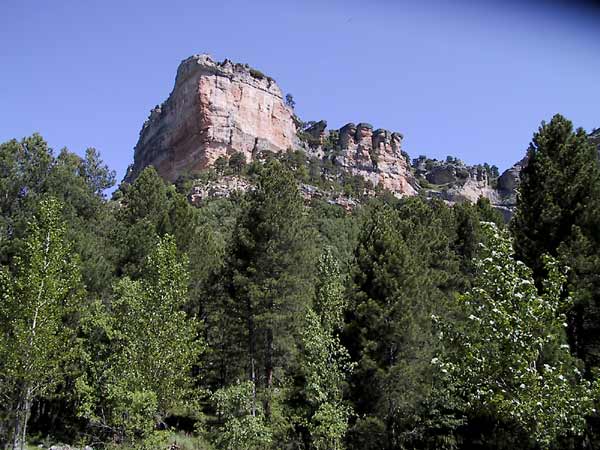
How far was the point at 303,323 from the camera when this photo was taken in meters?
18.9

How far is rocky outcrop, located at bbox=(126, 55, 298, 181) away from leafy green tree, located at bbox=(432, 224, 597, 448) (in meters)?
85.5

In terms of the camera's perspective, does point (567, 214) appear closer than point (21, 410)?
No

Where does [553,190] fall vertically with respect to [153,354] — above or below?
above

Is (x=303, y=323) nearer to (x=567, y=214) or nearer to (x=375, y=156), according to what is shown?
(x=567, y=214)

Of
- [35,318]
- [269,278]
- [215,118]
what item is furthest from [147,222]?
[215,118]

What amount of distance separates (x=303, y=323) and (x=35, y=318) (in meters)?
8.83

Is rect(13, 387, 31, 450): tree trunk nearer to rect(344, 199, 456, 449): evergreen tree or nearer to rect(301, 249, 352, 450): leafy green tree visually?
rect(301, 249, 352, 450): leafy green tree

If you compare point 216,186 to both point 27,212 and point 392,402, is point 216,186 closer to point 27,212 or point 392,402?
point 27,212

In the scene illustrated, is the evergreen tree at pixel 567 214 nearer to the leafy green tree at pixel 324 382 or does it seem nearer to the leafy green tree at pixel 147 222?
the leafy green tree at pixel 324 382

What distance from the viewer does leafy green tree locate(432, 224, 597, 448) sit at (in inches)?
317

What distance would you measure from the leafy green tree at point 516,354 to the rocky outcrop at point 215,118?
8545 cm

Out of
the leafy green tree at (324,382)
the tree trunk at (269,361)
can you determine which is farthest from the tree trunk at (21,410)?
the tree trunk at (269,361)

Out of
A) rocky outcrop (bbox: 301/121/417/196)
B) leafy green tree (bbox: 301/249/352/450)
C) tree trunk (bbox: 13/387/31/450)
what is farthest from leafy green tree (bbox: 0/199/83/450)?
rocky outcrop (bbox: 301/121/417/196)

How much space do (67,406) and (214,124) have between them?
79.4m
